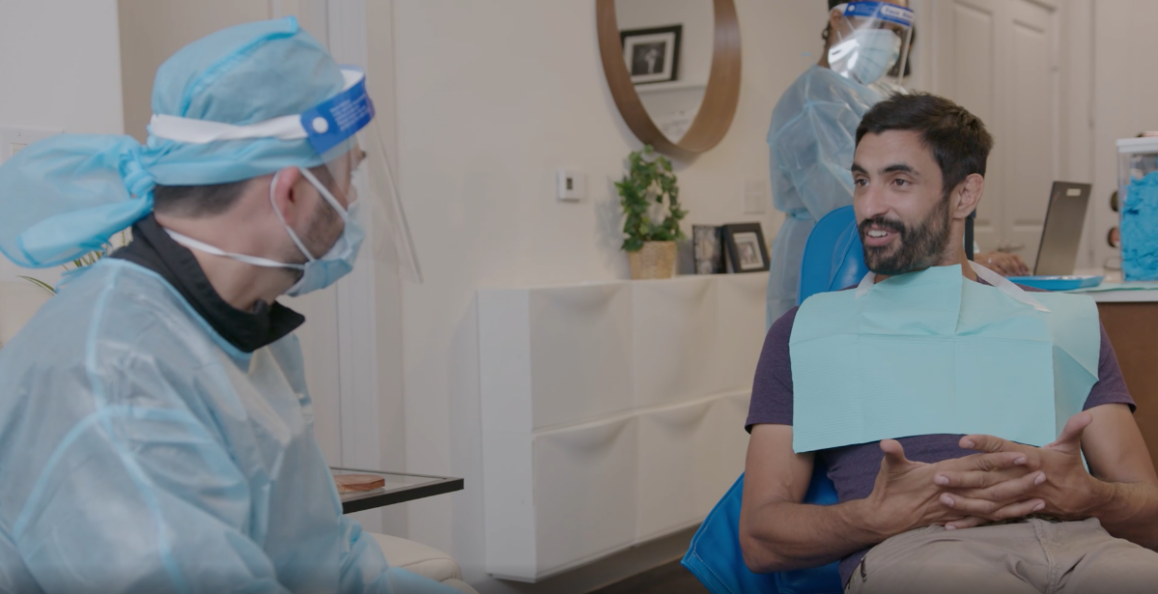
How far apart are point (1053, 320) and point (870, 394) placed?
337 mm

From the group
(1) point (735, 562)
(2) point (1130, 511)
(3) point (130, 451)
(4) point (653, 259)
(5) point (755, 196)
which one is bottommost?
(1) point (735, 562)

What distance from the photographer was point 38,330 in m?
0.97

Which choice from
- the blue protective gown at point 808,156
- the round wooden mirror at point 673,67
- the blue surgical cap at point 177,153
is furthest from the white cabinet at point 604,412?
the blue surgical cap at point 177,153

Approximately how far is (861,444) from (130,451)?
3.60 feet

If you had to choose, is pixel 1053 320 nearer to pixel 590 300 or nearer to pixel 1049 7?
pixel 590 300

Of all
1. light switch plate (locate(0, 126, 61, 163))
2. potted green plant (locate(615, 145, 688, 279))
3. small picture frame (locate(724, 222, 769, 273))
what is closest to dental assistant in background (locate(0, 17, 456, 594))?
light switch plate (locate(0, 126, 61, 163))

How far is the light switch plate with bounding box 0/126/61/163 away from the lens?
1646 millimetres

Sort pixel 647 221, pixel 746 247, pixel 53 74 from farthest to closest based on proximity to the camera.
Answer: pixel 746 247, pixel 647 221, pixel 53 74

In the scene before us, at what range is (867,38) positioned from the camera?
2727mm

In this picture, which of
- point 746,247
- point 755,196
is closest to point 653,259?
point 746,247

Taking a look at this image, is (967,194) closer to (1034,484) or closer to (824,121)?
(1034,484)

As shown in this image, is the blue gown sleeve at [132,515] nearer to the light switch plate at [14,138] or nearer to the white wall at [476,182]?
the light switch plate at [14,138]

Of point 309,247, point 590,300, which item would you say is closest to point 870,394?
point 309,247

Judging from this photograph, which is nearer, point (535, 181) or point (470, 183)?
point (470, 183)
